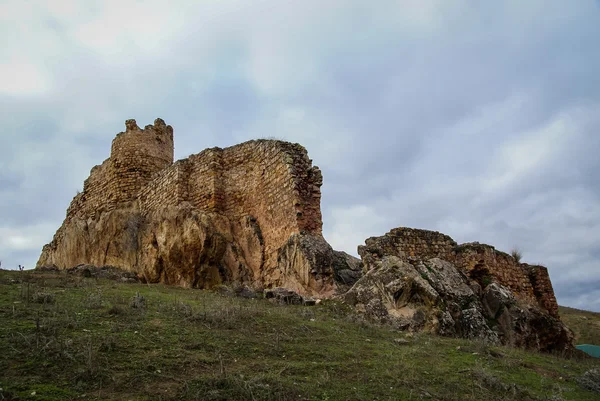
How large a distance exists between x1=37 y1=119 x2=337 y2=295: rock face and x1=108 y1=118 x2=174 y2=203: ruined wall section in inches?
1.6

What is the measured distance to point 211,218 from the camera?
50.3 feet

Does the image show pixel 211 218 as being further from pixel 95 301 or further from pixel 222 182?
pixel 95 301

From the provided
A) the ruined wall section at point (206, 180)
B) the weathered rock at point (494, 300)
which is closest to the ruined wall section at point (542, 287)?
the weathered rock at point (494, 300)

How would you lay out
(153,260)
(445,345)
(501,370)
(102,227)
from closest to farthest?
1. (501,370)
2. (445,345)
3. (153,260)
4. (102,227)

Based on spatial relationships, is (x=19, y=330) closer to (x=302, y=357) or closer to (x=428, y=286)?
(x=302, y=357)

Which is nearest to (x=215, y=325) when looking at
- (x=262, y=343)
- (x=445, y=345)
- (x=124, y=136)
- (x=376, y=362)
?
(x=262, y=343)

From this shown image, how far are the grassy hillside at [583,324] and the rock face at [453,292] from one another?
9.86 metres

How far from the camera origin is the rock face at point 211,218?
13.3 m

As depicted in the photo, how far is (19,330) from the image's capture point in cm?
605

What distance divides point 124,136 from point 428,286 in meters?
14.9

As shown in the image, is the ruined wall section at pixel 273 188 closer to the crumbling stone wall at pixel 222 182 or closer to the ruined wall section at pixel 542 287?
the crumbling stone wall at pixel 222 182

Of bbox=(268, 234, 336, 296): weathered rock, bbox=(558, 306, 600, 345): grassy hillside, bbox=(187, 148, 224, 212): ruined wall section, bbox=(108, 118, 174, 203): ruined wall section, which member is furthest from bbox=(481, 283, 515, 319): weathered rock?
bbox=(108, 118, 174, 203): ruined wall section

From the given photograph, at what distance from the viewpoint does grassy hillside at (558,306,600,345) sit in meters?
24.9

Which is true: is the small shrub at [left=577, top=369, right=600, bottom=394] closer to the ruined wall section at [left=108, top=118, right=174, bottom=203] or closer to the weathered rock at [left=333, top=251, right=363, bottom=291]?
the weathered rock at [left=333, top=251, right=363, bottom=291]
